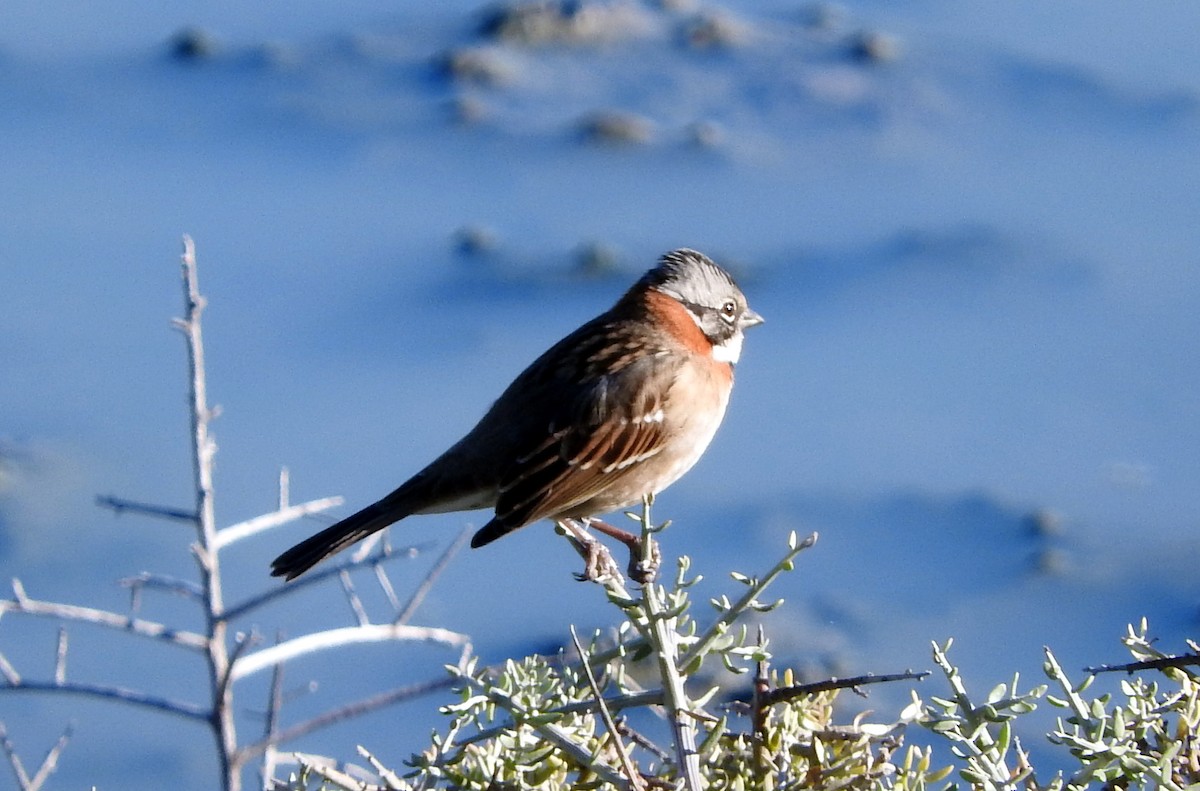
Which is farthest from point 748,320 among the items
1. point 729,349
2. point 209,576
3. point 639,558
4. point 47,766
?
point 639,558

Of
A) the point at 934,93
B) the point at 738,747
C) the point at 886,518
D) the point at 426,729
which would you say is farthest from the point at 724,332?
the point at 934,93

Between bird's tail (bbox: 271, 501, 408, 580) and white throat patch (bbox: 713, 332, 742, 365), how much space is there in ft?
3.36

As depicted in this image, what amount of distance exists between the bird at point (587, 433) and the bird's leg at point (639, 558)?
0.06 meters

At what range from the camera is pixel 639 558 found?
218 centimetres

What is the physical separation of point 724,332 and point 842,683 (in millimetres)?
2983

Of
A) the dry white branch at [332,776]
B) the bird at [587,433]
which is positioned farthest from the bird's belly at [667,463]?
the dry white branch at [332,776]

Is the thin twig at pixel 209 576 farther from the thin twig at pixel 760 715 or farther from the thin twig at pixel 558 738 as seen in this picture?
the thin twig at pixel 760 715

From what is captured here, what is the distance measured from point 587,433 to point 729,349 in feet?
2.06

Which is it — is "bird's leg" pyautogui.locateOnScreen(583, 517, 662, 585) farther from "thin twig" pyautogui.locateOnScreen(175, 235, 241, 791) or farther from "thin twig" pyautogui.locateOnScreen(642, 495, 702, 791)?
"thin twig" pyautogui.locateOnScreen(175, 235, 241, 791)

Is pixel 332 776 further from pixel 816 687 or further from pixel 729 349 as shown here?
pixel 729 349

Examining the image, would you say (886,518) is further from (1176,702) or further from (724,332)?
(1176,702)

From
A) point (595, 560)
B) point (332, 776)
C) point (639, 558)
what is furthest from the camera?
point (595, 560)

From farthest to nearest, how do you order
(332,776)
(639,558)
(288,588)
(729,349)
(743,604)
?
(729,349)
(288,588)
(639,558)
(332,776)
(743,604)

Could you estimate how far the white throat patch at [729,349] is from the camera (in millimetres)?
4754
